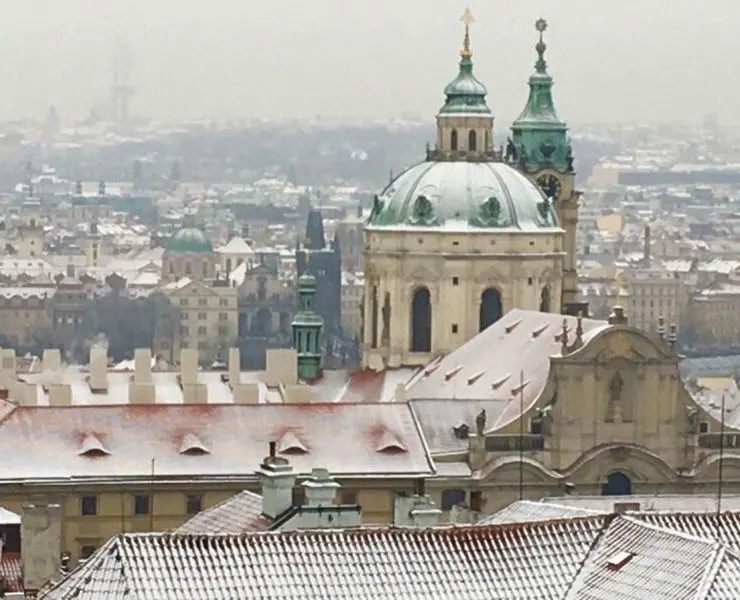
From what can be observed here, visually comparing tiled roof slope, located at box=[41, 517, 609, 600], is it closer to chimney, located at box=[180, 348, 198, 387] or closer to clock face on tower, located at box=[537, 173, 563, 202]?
chimney, located at box=[180, 348, 198, 387]

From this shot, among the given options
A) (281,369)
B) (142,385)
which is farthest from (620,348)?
(281,369)

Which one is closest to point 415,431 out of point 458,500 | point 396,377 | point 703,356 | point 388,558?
point 458,500

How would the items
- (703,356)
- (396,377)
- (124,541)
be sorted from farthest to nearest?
(703,356), (396,377), (124,541)

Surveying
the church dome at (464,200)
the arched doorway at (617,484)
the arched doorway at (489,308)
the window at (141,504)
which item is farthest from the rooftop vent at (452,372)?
the window at (141,504)

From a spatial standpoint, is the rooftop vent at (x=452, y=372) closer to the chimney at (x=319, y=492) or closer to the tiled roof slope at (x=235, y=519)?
the tiled roof slope at (x=235, y=519)

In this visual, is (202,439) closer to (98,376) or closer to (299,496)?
(98,376)

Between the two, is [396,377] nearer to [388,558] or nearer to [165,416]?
[165,416]
